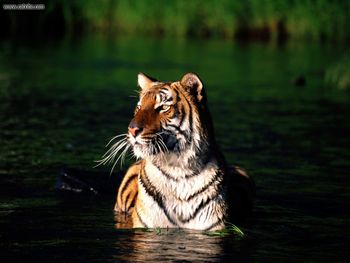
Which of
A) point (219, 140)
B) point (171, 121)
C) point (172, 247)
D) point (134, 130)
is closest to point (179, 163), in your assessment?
point (171, 121)

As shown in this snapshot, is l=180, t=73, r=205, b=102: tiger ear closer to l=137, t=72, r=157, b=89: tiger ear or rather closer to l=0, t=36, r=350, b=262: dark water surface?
l=137, t=72, r=157, b=89: tiger ear

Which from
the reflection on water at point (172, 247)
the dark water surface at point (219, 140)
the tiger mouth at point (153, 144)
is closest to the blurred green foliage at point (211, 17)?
the dark water surface at point (219, 140)

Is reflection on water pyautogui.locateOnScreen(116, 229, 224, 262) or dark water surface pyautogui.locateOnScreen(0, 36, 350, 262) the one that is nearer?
reflection on water pyautogui.locateOnScreen(116, 229, 224, 262)

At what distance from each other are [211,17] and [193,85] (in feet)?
96.8

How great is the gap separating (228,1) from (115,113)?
19421 millimetres

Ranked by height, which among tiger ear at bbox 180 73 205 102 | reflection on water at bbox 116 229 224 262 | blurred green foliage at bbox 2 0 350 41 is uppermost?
blurred green foliage at bbox 2 0 350 41

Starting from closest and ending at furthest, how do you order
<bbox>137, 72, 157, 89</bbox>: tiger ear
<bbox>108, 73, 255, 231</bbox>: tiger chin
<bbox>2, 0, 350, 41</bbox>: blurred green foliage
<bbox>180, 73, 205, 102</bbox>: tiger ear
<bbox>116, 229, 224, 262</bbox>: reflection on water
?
<bbox>116, 229, 224, 262</bbox>: reflection on water, <bbox>108, 73, 255, 231</bbox>: tiger chin, <bbox>180, 73, 205, 102</bbox>: tiger ear, <bbox>137, 72, 157, 89</bbox>: tiger ear, <bbox>2, 0, 350, 41</bbox>: blurred green foliage

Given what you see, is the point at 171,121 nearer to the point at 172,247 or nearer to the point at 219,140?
the point at 172,247

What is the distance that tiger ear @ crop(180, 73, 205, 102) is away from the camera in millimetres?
8844

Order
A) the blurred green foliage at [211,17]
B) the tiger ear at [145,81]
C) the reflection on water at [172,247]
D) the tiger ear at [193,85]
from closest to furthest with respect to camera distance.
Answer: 1. the reflection on water at [172,247]
2. the tiger ear at [193,85]
3. the tiger ear at [145,81]
4. the blurred green foliage at [211,17]

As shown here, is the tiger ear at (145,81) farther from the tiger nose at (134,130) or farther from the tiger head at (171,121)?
the tiger nose at (134,130)

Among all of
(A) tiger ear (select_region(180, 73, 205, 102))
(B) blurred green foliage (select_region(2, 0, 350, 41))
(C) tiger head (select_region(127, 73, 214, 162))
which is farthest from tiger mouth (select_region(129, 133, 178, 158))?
(B) blurred green foliage (select_region(2, 0, 350, 41))

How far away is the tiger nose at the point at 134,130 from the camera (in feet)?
27.5

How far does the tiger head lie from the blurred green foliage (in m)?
25.8
